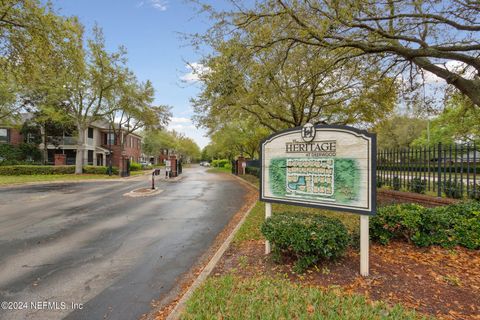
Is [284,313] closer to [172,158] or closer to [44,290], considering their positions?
[44,290]

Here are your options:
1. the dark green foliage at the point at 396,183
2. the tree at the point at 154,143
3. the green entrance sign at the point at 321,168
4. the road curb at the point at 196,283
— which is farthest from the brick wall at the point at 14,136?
the dark green foliage at the point at 396,183

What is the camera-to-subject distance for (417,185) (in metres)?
8.70

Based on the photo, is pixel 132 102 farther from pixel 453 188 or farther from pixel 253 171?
pixel 453 188

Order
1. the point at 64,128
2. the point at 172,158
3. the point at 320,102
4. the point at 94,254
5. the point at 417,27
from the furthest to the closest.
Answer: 1. the point at 64,128
2. the point at 172,158
3. the point at 320,102
4. the point at 417,27
5. the point at 94,254

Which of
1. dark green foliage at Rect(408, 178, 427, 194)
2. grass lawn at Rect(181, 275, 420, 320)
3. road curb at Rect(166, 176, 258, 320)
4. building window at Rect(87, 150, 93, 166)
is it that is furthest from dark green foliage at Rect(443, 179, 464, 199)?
building window at Rect(87, 150, 93, 166)

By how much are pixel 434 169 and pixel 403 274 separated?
5709 mm

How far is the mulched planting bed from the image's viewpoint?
3.08 meters

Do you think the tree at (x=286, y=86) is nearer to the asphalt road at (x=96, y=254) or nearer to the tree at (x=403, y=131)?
the asphalt road at (x=96, y=254)

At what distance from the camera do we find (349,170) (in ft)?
12.6

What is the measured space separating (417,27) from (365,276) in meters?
7.76

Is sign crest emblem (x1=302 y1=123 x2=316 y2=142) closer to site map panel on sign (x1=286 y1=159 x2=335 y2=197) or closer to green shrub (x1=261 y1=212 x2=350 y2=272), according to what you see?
site map panel on sign (x1=286 y1=159 x2=335 y2=197)

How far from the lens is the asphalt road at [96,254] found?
3.45m

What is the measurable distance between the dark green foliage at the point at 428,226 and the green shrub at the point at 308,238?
1.55 metres

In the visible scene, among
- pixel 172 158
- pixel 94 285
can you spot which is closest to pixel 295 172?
pixel 94 285
